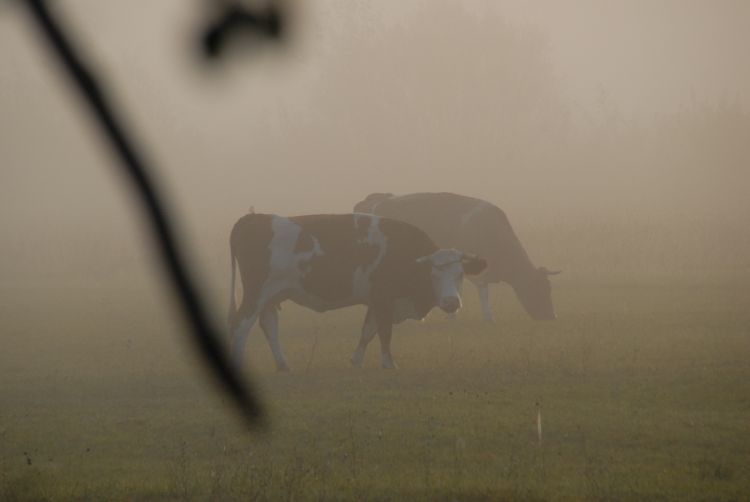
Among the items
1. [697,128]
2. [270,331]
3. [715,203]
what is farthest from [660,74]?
[270,331]

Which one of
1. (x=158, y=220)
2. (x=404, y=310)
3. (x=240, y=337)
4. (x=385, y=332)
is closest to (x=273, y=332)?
(x=240, y=337)

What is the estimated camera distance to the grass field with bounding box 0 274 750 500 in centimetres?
1087

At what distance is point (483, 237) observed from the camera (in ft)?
83.8

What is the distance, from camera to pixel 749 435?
12.5 m

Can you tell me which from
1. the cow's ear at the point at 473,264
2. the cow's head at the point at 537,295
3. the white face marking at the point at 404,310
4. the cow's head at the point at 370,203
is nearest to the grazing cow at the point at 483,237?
the cow's head at the point at 537,295

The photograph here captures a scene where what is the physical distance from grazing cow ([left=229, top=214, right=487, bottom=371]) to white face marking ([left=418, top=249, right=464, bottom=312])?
0.6 inches

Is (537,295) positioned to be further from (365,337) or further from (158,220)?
(158,220)

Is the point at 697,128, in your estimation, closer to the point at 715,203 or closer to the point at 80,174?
the point at 715,203

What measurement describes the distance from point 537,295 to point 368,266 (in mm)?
7319

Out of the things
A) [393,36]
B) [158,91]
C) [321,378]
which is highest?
[321,378]

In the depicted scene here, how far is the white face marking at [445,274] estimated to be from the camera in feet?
59.7

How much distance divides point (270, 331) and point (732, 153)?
57312mm

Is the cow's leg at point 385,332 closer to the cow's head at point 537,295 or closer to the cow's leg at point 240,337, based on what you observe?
the cow's leg at point 240,337

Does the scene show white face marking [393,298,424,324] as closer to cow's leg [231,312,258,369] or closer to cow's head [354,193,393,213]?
cow's leg [231,312,258,369]
